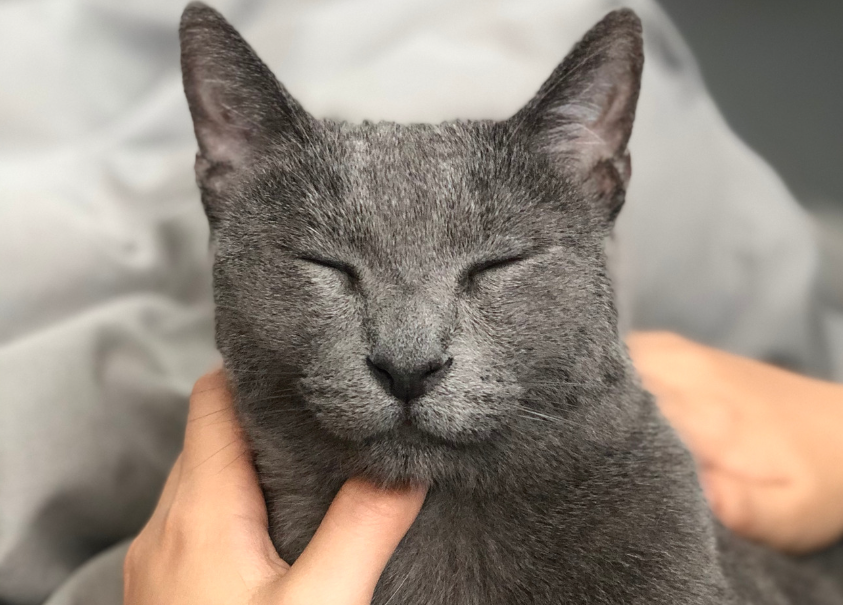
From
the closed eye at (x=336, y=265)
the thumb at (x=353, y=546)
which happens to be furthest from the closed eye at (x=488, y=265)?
the thumb at (x=353, y=546)

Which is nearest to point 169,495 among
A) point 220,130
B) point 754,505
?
point 220,130

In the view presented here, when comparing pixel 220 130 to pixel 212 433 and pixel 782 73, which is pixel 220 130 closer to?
pixel 212 433

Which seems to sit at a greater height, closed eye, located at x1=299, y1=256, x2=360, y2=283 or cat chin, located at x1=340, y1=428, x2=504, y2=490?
closed eye, located at x1=299, y1=256, x2=360, y2=283

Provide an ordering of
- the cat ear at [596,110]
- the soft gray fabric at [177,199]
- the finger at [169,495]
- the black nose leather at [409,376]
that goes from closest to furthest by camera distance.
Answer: the black nose leather at [409,376] → the cat ear at [596,110] → the finger at [169,495] → the soft gray fabric at [177,199]

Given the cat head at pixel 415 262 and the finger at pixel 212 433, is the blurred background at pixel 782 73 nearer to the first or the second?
the cat head at pixel 415 262

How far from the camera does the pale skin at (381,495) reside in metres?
0.63

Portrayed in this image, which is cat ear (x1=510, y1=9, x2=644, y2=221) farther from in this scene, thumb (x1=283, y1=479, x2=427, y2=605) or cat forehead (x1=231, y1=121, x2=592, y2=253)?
thumb (x1=283, y1=479, x2=427, y2=605)

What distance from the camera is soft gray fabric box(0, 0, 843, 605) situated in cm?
105

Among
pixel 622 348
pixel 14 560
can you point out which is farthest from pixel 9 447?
pixel 622 348

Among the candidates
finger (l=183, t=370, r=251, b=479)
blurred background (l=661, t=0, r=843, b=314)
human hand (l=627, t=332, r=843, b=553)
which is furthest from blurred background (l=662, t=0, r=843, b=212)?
finger (l=183, t=370, r=251, b=479)

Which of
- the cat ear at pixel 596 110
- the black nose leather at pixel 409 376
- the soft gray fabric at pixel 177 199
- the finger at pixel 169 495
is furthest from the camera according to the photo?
the soft gray fabric at pixel 177 199

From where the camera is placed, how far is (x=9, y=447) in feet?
3.12

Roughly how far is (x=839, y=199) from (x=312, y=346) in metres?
0.92

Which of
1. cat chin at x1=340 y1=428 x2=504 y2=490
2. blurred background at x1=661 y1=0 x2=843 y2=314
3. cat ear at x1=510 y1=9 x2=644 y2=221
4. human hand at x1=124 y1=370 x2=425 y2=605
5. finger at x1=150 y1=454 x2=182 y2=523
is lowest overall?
finger at x1=150 y1=454 x2=182 y2=523
